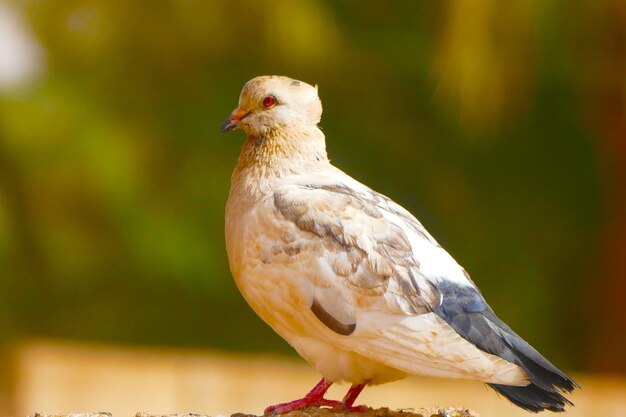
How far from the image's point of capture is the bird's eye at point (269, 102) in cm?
433

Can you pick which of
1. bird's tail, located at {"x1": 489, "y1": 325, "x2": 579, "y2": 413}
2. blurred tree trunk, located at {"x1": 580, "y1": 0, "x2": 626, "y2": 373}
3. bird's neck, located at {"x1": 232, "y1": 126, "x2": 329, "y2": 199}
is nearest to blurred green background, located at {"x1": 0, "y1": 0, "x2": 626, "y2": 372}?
blurred tree trunk, located at {"x1": 580, "y1": 0, "x2": 626, "y2": 373}

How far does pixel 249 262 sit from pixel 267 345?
22.3 ft

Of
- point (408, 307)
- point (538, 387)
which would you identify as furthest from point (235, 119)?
point (538, 387)

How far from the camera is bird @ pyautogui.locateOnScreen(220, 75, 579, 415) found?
3838 millimetres

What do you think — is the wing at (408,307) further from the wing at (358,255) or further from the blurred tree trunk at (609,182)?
the blurred tree trunk at (609,182)

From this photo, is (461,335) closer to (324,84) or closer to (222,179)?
(324,84)

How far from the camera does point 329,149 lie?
9594 millimetres

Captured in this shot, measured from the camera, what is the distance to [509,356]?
3838 mm

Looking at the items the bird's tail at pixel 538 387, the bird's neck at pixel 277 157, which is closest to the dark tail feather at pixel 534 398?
the bird's tail at pixel 538 387

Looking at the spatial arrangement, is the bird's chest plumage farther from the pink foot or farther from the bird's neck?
the pink foot

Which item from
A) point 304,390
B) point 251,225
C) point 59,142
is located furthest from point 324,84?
point 251,225

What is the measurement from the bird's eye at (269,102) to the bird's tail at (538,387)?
1.32 meters

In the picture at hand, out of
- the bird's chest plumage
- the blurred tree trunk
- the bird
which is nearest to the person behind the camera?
the bird

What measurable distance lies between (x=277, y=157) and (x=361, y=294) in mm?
689
